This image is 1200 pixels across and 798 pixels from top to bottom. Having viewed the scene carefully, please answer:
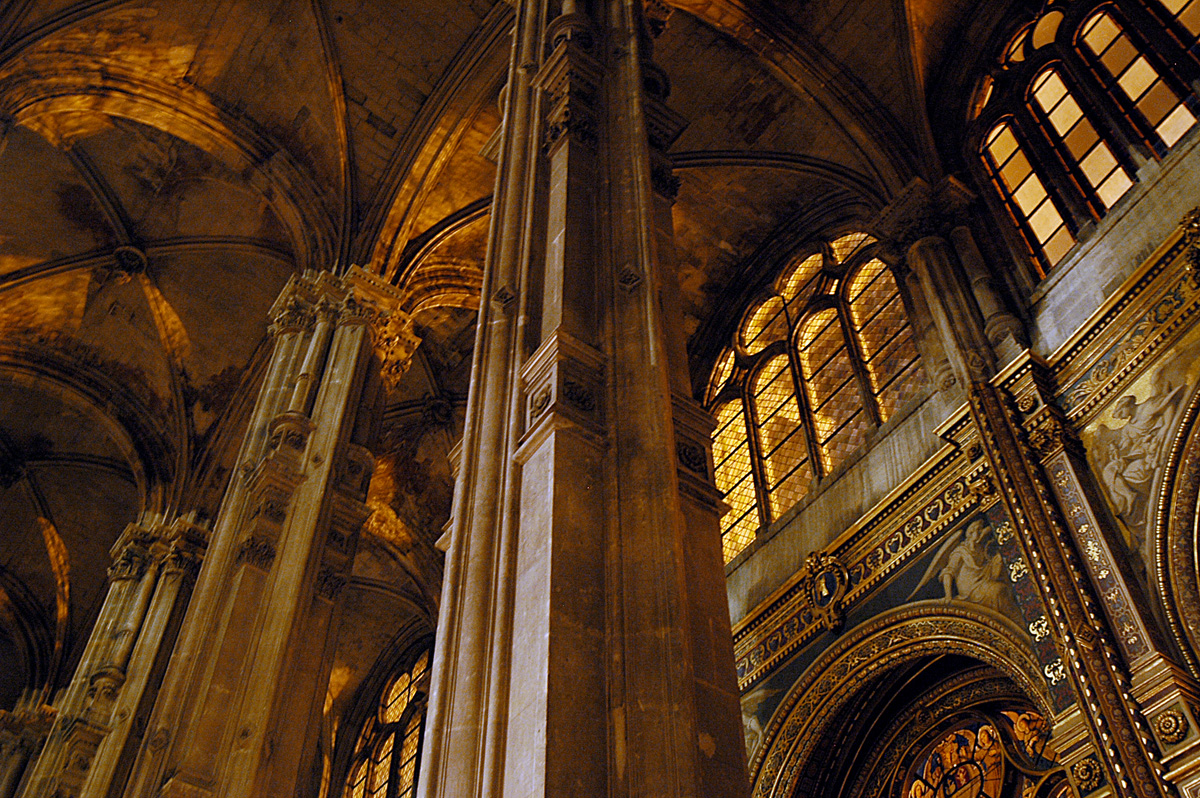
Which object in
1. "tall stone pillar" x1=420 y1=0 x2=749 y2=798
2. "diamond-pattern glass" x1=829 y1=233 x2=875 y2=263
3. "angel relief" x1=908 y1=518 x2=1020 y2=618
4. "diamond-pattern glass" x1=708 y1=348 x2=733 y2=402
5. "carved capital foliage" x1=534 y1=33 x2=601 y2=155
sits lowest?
"tall stone pillar" x1=420 y1=0 x2=749 y2=798

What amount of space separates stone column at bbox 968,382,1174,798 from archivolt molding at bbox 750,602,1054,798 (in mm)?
590

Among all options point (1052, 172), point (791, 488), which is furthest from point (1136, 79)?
point (791, 488)

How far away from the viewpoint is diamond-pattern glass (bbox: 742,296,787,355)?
39.2 feet

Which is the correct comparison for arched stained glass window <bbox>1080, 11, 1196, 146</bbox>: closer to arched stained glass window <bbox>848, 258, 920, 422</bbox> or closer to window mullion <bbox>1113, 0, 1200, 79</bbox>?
window mullion <bbox>1113, 0, 1200, 79</bbox>

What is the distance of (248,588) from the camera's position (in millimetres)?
7949

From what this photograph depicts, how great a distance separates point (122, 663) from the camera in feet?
37.8

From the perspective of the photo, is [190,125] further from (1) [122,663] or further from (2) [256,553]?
(1) [122,663]

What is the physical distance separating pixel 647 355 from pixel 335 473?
190 inches

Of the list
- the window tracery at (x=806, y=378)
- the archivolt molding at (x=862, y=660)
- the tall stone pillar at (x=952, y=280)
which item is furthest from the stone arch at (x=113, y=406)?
the tall stone pillar at (x=952, y=280)

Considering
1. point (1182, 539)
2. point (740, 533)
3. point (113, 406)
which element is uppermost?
point (113, 406)

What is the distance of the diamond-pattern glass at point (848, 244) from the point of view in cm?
1135

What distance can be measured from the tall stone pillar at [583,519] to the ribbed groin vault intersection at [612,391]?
0.06 feet

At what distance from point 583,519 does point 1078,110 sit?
292 inches

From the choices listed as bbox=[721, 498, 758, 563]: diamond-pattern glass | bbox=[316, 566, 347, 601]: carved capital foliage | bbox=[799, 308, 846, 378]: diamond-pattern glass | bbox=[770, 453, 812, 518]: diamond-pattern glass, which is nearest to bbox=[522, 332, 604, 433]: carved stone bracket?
bbox=[316, 566, 347, 601]: carved capital foliage
